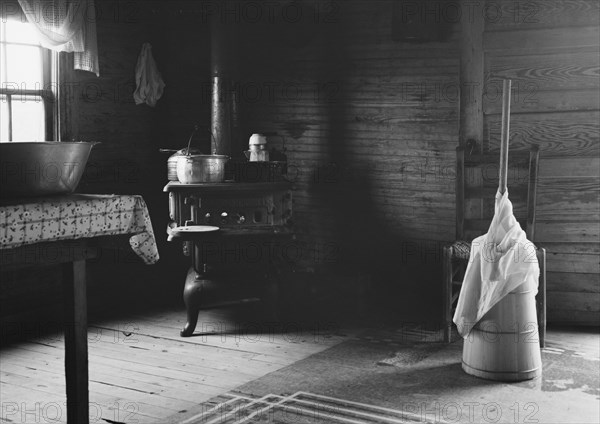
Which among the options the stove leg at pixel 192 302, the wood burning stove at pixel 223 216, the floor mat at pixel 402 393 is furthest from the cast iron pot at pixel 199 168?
the floor mat at pixel 402 393

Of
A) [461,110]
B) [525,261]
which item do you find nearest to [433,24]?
[461,110]

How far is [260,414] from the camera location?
138 inches

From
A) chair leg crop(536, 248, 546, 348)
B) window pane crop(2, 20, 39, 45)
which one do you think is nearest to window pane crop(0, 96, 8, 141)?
window pane crop(2, 20, 39, 45)

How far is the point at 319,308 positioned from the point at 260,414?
223cm

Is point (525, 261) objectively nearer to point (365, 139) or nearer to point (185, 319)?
point (365, 139)

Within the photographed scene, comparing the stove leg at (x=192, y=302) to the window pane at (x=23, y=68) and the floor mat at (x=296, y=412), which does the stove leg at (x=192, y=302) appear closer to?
the floor mat at (x=296, y=412)

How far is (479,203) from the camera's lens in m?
5.07

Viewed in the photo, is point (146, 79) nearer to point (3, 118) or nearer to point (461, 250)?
point (3, 118)

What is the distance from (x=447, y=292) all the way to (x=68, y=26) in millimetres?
2995

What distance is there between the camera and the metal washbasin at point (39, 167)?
2701mm

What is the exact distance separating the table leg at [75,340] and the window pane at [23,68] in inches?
104

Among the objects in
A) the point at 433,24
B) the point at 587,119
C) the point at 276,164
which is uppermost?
the point at 433,24

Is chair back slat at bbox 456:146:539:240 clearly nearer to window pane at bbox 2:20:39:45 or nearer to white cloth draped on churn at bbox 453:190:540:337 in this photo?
white cloth draped on churn at bbox 453:190:540:337

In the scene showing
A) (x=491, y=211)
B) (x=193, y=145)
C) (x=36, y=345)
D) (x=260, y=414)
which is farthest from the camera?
(x=193, y=145)
